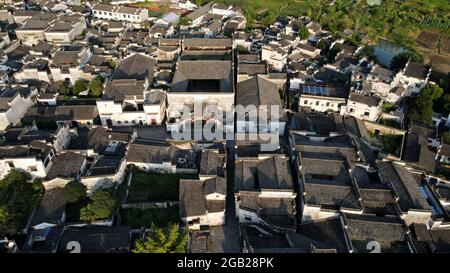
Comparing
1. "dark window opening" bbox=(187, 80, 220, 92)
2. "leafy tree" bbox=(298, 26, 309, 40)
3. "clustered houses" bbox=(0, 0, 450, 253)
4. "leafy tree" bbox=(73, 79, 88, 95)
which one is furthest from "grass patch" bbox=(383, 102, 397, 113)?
"leafy tree" bbox=(73, 79, 88, 95)

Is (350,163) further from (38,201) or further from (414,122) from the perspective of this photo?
(38,201)

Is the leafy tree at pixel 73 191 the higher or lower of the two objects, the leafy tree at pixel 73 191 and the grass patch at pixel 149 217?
the higher

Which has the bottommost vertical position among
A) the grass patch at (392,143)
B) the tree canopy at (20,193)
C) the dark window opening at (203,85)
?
the grass patch at (392,143)

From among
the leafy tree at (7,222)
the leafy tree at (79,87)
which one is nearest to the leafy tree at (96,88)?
the leafy tree at (79,87)

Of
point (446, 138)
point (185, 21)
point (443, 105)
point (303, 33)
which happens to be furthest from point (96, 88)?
point (443, 105)

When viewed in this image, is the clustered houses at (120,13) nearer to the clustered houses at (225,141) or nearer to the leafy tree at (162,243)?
the clustered houses at (225,141)

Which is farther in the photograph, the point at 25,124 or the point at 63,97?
the point at 63,97

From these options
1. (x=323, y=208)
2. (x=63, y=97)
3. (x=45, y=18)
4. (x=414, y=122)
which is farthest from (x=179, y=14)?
(x=323, y=208)
